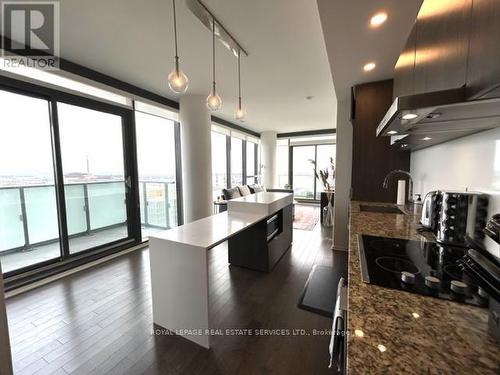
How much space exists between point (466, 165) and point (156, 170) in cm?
445

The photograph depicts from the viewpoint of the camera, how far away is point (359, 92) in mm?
2838

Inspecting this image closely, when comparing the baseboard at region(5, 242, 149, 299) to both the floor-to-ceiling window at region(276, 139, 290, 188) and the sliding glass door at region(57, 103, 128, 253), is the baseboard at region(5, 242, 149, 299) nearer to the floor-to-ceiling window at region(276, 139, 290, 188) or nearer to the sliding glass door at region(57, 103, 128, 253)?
the sliding glass door at region(57, 103, 128, 253)

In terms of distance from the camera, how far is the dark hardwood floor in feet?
5.08

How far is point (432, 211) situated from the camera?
57.3 inches

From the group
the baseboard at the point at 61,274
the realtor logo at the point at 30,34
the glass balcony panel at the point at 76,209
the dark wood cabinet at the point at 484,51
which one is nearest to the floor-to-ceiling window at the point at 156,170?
the baseboard at the point at 61,274

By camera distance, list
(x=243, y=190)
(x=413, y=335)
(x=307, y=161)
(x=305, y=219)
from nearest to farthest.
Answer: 1. (x=413, y=335)
2. (x=243, y=190)
3. (x=305, y=219)
4. (x=307, y=161)

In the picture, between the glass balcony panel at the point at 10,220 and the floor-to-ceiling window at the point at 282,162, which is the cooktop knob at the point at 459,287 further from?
the floor-to-ceiling window at the point at 282,162

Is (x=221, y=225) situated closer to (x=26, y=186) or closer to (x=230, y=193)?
(x=26, y=186)

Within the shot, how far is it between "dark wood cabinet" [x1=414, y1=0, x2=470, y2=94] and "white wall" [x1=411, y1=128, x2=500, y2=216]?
52 centimetres

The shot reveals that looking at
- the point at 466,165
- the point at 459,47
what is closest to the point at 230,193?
the point at 466,165

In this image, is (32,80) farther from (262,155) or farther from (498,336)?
(262,155)

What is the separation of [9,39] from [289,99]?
3.94 metres

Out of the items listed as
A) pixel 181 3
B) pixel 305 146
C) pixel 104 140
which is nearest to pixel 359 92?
pixel 181 3

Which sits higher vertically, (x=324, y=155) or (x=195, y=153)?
(x=324, y=155)
